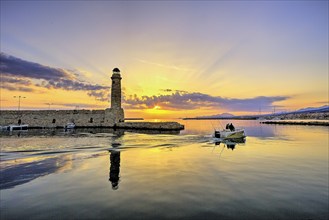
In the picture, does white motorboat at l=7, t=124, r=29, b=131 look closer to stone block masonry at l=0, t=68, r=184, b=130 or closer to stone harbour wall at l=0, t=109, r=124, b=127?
stone block masonry at l=0, t=68, r=184, b=130

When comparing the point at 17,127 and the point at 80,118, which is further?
the point at 80,118

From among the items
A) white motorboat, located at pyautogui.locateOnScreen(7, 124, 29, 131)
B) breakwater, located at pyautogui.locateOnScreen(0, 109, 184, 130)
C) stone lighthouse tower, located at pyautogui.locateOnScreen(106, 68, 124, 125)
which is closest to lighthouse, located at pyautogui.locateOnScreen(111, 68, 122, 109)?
stone lighthouse tower, located at pyautogui.locateOnScreen(106, 68, 124, 125)

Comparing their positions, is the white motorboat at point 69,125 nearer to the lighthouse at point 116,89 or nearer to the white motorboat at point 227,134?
the lighthouse at point 116,89

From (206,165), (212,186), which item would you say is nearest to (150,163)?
(206,165)

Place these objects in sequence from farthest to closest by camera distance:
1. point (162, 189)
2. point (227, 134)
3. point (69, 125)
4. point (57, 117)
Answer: point (57, 117)
point (69, 125)
point (227, 134)
point (162, 189)

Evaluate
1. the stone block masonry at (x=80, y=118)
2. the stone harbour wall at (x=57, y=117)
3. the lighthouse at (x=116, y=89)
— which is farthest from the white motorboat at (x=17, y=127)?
the lighthouse at (x=116, y=89)

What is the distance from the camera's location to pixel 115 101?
5019cm

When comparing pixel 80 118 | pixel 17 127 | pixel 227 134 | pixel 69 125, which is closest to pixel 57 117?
pixel 69 125

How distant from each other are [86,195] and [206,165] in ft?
25.4

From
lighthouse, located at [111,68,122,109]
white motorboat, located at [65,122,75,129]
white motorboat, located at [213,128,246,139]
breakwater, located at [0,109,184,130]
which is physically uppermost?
lighthouse, located at [111,68,122,109]

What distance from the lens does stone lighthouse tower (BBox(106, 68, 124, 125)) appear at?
49938 millimetres

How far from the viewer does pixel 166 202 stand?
768 centimetres

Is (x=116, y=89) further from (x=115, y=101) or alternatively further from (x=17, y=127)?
(x=17, y=127)

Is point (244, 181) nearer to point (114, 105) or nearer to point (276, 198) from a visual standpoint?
point (276, 198)
